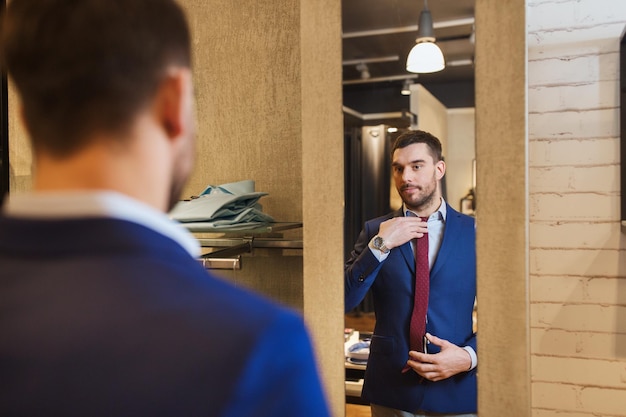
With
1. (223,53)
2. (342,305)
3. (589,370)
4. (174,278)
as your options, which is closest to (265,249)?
(342,305)

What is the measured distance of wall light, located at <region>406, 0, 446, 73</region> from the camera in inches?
42.4

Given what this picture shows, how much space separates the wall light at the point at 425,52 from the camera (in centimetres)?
108

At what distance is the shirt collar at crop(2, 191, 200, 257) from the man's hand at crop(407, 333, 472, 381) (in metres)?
0.78

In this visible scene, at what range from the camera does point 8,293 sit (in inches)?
15.8

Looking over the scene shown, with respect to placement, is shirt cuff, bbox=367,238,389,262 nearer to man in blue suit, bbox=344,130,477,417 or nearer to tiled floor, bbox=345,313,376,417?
man in blue suit, bbox=344,130,477,417

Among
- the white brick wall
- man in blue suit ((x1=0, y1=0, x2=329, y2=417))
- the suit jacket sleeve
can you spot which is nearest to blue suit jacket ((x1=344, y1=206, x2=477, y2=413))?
the suit jacket sleeve

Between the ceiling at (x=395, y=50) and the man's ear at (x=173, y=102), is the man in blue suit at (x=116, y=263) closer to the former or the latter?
the man's ear at (x=173, y=102)

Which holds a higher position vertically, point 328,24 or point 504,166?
point 328,24

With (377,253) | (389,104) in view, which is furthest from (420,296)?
(389,104)

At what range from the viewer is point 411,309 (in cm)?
110

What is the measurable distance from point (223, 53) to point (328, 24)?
1.58 ft

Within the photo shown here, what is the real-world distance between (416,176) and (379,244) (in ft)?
0.52

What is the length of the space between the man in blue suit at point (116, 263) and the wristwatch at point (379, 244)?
70cm

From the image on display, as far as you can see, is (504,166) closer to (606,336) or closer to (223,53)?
(606,336)
